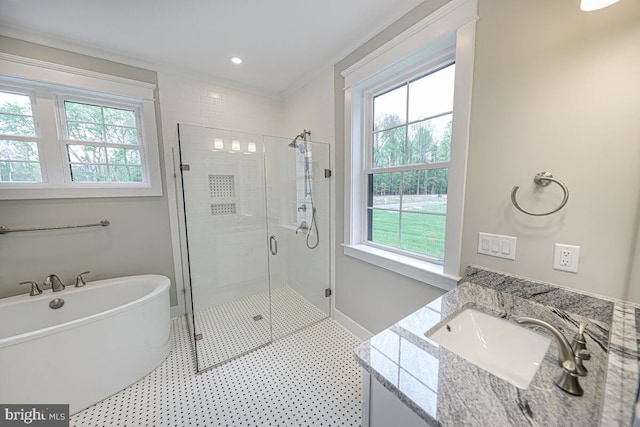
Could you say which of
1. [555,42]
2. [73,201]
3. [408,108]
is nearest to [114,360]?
[73,201]

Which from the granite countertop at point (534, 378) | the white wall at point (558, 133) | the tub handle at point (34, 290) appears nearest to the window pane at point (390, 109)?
the white wall at point (558, 133)

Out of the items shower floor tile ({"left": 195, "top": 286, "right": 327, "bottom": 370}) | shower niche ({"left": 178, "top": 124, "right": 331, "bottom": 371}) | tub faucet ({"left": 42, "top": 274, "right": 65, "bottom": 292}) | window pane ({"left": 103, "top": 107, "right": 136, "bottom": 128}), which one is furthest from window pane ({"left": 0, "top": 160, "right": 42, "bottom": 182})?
shower floor tile ({"left": 195, "top": 286, "right": 327, "bottom": 370})

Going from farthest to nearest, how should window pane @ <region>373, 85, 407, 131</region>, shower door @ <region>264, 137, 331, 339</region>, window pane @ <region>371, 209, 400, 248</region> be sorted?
1. shower door @ <region>264, 137, 331, 339</region>
2. window pane @ <region>371, 209, 400, 248</region>
3. window pane @ <region>373, 85, 407, 131</region>

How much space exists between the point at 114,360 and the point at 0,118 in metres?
2.14

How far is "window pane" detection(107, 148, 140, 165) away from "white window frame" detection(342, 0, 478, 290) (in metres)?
2.16

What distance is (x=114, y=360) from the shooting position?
1604 mm

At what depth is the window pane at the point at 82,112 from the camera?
6.77 feet

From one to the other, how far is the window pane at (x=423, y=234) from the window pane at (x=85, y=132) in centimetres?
292

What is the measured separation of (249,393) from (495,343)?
1558 mm

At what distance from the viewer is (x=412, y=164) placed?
1733mm

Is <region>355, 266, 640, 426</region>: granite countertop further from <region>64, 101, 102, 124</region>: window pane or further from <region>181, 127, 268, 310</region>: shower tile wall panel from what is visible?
<region>64, 101, 102, 124</region>: window pane

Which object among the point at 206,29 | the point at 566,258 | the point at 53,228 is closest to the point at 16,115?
the point at 53,228

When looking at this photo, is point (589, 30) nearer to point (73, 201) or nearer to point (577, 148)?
point (577, 148)

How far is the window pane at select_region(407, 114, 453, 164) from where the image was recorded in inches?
60.5
